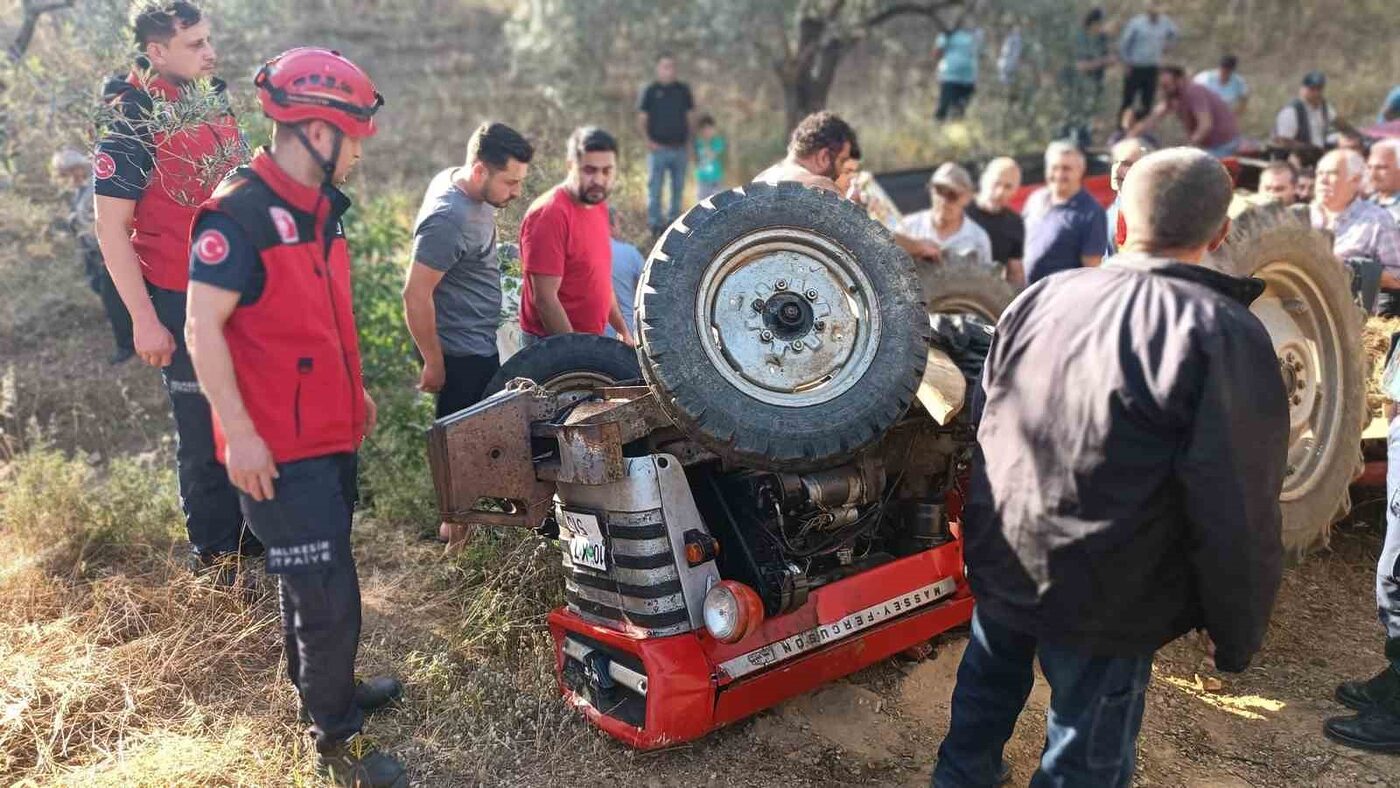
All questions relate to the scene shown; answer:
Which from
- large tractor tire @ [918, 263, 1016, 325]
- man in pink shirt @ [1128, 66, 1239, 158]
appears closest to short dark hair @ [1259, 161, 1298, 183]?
large tractor tire @ [918, 263, 1016, 325]

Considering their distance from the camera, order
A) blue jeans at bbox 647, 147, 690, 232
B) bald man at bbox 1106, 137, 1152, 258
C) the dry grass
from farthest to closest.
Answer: blue jeans at bbox 647, 147, 690, 232 → the dry grass → bald man at bbox 1106, 137, 1152, 258

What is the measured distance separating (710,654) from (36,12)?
5.26 m

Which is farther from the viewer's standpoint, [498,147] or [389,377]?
[389,377]

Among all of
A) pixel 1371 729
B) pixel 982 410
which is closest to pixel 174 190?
pixel 982 410

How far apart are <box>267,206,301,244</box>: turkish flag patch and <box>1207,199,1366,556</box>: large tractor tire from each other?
373 centimetres

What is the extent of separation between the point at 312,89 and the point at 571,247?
5.55 ft

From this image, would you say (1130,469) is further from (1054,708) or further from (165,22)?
(165,22)

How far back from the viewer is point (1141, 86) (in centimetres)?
1451

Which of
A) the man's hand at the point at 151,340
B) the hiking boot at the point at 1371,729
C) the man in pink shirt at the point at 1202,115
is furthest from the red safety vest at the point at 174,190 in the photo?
the man in pink shirt at the point at 1202,115

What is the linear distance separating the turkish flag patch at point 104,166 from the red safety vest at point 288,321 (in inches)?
44.5

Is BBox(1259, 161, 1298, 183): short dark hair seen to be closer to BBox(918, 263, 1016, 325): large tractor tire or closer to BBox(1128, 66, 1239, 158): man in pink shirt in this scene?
BBox(918, 263, 1016, 325): large tractor tire

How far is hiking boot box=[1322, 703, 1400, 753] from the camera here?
375 cm

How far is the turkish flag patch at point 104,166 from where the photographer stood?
387cm

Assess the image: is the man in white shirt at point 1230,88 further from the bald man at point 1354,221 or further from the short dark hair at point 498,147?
the short dark hair at point 498,147
